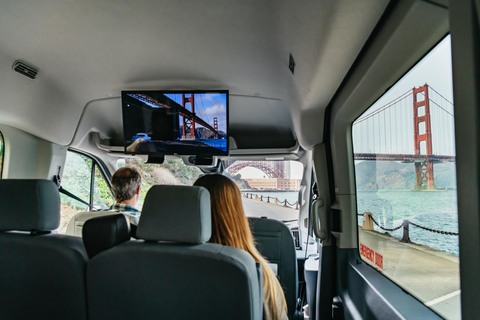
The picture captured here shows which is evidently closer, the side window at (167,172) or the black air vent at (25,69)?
the black air vent at (25,69)

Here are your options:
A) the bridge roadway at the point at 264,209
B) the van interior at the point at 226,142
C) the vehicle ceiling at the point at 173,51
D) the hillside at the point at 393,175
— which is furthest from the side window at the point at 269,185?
the hillside at the point at 393,175

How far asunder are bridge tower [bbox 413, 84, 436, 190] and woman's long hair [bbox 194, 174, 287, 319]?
91cm

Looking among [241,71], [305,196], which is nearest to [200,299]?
[241,71]

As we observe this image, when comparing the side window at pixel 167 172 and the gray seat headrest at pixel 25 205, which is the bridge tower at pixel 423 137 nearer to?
the gray seat headrest at pixel 25 205

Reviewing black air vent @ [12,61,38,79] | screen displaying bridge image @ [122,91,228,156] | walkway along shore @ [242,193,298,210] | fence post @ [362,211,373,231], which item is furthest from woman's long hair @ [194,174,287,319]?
walkway along shore @ [242,193,298,210]

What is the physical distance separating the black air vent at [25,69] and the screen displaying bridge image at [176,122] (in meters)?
0.77

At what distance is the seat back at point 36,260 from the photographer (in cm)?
146

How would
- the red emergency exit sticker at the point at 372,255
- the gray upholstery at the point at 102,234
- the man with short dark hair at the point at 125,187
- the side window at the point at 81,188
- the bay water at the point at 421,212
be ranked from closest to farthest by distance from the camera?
1. the bay water at the point at 421,212
2. the gray upholstery at the point at 102,234
3. the red emergency exit sticker at the point at 372,255
4. the man with short dark hair at the point at 125,187
5. the side window at the point at 81,188

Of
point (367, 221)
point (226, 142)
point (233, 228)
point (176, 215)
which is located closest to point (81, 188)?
point (226, 142)

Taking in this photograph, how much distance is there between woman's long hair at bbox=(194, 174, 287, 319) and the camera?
1665mm

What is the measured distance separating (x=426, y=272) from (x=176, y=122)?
8.50 feet

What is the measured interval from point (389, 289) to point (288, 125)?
2.70 metres

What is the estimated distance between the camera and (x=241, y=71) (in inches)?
108

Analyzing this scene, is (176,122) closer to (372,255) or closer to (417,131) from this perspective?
(372,255)
